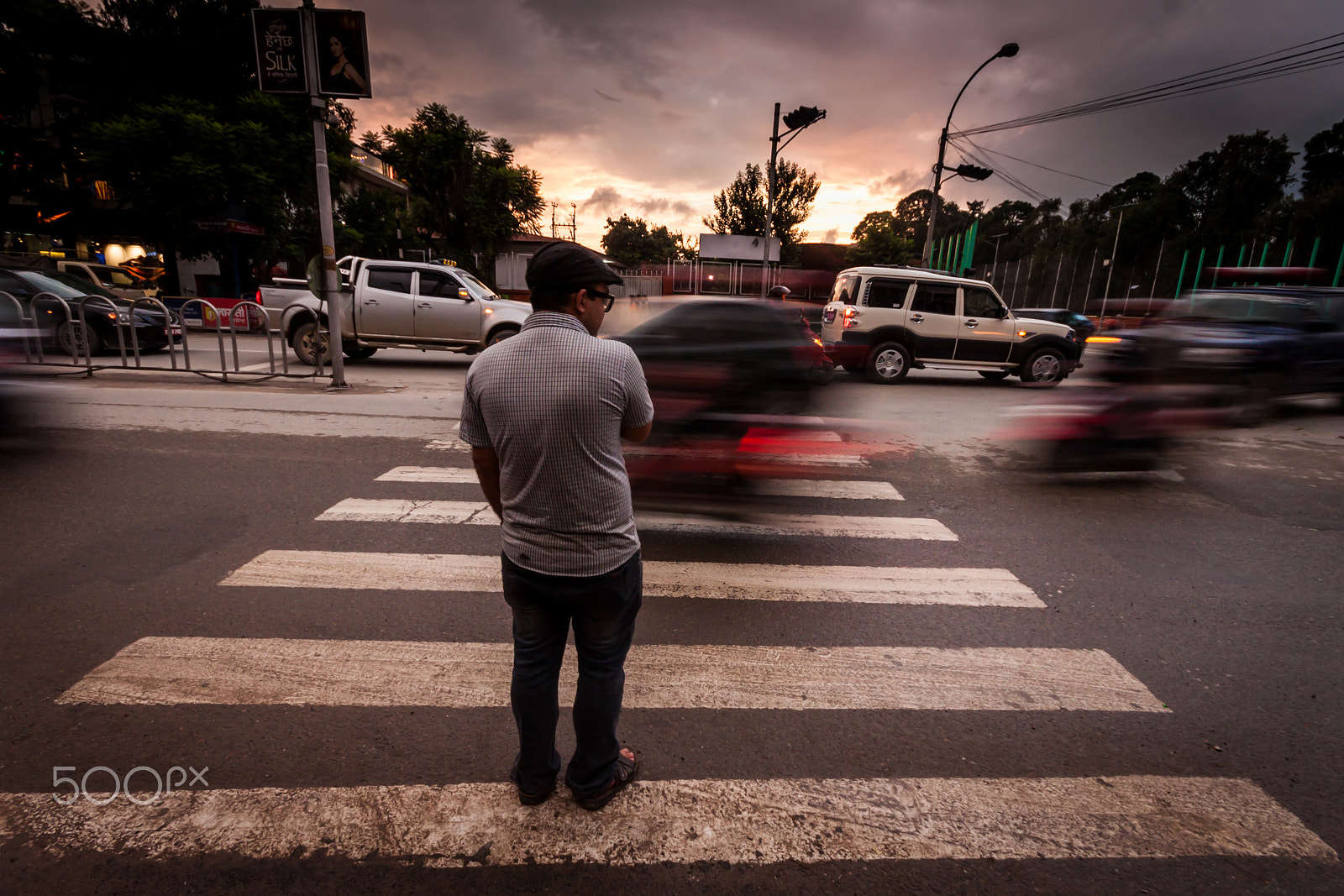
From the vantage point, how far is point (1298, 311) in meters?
8.86

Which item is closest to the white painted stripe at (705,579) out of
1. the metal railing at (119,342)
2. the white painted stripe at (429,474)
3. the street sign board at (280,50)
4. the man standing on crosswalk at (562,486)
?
the white painted stripe at (429,474)

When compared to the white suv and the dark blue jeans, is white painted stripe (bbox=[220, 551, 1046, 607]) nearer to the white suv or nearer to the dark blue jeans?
the dark blue jeans

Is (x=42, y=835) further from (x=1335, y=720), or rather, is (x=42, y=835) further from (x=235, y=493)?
(x=1335, y=720)

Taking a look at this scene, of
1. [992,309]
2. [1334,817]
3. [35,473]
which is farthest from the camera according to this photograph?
[992,309]

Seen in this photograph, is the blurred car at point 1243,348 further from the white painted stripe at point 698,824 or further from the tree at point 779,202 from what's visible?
the tree at point 779,202

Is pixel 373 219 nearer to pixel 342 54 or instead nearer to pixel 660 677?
pixel 342 54

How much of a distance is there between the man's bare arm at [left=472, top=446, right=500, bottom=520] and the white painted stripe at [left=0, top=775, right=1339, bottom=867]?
40.5 inches

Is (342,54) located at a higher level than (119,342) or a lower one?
higher

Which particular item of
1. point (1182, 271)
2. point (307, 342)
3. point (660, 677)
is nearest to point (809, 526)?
point (660, 677)

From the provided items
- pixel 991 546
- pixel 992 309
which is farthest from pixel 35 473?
A: pixel 992 309

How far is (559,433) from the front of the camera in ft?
6.33

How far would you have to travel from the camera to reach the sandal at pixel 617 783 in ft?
7.38

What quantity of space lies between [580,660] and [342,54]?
417 inches

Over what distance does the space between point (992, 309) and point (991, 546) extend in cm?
938
